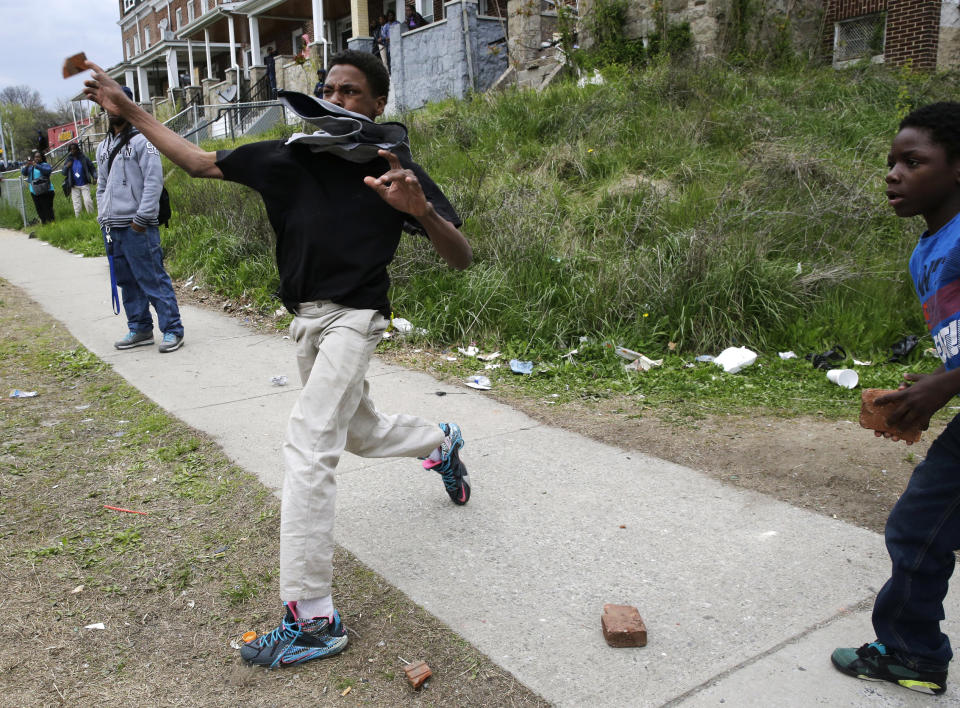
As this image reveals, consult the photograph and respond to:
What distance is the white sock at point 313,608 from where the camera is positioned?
257cm

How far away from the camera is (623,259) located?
22.1 ft

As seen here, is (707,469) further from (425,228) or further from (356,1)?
(356,1)

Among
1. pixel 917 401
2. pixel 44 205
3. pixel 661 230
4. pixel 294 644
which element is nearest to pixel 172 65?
pixel 44 205

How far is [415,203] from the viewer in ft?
8.38

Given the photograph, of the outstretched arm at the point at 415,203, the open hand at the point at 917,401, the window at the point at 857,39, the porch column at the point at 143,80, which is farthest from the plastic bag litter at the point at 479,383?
the porch column at the point at 143,80

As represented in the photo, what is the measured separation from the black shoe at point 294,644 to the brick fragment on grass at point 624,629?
0.90 metres

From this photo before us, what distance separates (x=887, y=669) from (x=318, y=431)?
6.30 feet

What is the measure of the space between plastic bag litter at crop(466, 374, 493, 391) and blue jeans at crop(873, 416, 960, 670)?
354 centimetres

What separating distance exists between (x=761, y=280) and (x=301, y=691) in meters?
5.08

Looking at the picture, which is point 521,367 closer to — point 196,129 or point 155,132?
point 155,132

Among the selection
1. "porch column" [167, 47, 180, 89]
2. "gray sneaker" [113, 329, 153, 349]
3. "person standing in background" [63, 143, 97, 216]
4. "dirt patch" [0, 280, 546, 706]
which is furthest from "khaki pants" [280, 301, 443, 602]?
"porch column" [167, 47, 180, 89]

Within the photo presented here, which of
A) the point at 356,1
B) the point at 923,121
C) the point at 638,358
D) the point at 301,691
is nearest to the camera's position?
the point at 923,121

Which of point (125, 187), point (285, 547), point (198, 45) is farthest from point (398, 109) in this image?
point (198, 45)

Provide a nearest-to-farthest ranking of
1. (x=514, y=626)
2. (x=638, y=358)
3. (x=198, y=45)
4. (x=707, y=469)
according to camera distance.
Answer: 1. (x=514, y=626)
2. (x=707, y=469)
3. (x=638, y=358)
4. (x=198, y=45)
